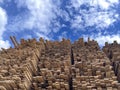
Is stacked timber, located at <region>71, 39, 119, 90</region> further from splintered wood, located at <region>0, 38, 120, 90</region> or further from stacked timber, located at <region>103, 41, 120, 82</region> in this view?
stacked timber, located at <region>103, 41, 120, 82</region>

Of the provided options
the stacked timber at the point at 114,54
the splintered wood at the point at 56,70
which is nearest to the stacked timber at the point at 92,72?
the splintered wood at the point at 56,70

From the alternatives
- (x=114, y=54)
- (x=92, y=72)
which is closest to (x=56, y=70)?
(x=92, y=72)

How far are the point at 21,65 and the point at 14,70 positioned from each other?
712 millimetres

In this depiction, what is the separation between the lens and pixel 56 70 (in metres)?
15.3

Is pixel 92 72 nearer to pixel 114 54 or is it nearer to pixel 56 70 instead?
pixel 56 70

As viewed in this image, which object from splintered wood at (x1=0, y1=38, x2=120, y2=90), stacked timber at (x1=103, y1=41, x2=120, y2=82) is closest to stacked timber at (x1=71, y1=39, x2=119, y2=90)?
splintered wood at (x1=0, y1=38, x2=120, y2=90)

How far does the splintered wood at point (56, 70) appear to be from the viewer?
1362 centimetres

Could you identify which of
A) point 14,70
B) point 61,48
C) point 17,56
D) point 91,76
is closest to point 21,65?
point 14,70

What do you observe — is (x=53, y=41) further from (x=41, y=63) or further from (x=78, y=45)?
(x=41, y=63)

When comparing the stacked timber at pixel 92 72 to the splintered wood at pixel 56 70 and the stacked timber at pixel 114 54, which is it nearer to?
the splintered wood at pixel 56 70

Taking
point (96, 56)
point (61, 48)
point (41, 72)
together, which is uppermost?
point (61, 48)

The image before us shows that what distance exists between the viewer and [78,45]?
20.7 metres

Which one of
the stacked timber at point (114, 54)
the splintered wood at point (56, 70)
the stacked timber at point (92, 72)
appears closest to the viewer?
the stacked timber at point (92, 72)

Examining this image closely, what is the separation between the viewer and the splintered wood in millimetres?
13617
